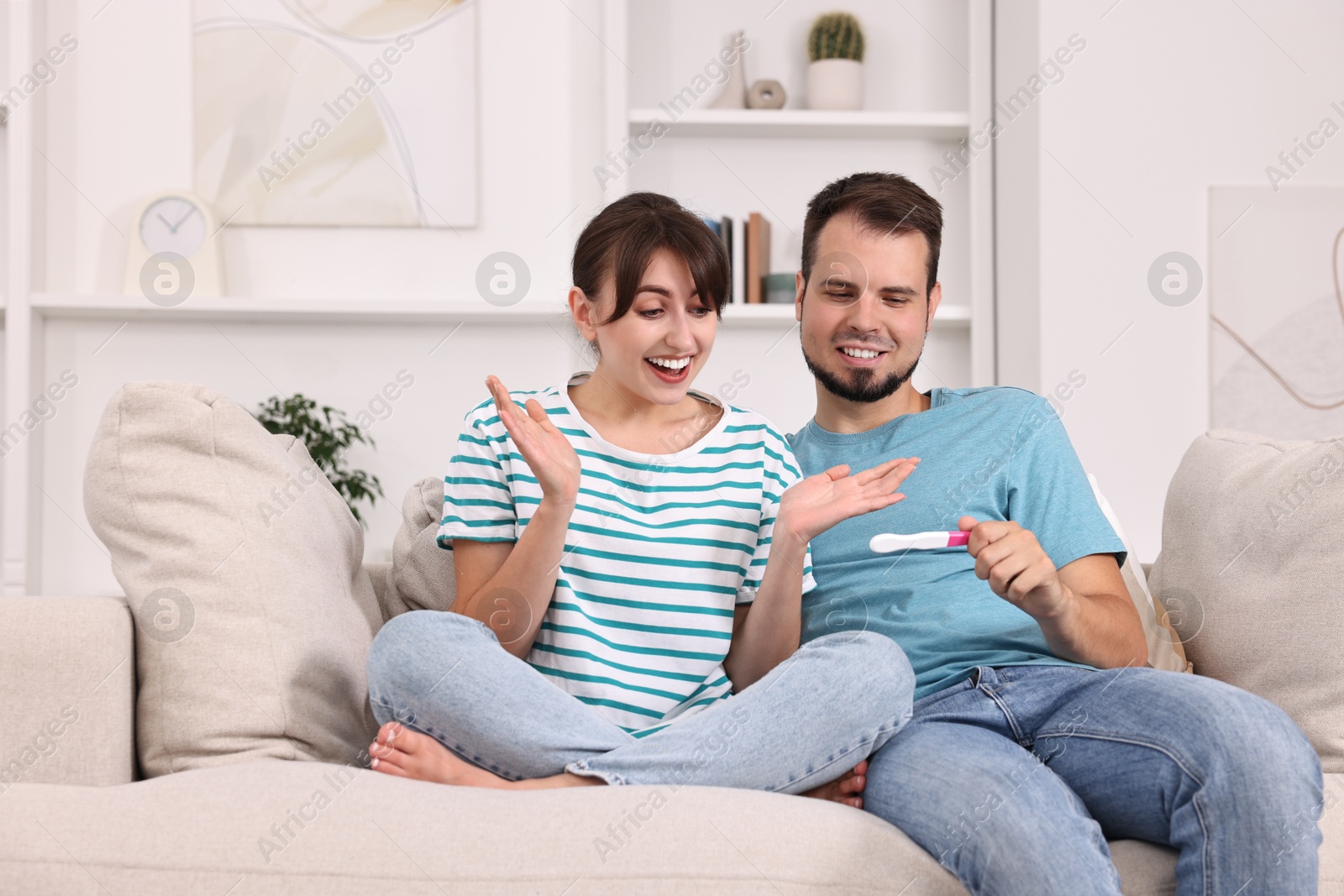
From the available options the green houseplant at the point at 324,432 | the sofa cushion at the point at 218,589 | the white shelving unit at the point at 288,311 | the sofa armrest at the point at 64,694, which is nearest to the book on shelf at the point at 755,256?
the white shelving unit at the point at 288,311

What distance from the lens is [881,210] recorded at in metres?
1.45

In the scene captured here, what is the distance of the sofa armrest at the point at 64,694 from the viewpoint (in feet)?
3.34

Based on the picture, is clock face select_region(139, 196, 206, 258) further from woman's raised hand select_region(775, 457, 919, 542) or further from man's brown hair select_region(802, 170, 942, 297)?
woman's raised hand select_region(775, 457, 919, 542)

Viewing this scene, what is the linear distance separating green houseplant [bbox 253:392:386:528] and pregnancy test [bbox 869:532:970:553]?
1701 millimetres

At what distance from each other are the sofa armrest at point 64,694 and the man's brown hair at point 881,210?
99cm

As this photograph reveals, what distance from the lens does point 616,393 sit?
1356 millimetres

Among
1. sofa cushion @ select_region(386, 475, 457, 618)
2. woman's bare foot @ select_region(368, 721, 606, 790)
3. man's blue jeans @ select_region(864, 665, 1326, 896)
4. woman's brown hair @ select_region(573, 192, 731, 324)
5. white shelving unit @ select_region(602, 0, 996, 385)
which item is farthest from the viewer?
white shelving unit @ select_region(602, 0, 996, 385)

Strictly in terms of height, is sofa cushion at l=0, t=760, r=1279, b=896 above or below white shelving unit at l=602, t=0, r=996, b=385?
below

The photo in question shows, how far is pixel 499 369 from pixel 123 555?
168cm

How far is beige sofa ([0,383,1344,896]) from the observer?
2.94 ft

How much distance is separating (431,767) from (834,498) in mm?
512

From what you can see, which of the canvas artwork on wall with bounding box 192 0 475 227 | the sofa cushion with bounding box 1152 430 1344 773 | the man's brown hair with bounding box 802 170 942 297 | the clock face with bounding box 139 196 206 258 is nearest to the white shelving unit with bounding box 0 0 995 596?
the clock face with bounding box 139 196 206 258

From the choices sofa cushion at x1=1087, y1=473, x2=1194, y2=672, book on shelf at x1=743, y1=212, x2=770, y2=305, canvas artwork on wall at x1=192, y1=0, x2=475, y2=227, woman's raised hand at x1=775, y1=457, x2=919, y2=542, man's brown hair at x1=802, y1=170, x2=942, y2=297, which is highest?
canvas artwork on wall at x1=192, y1=0, x2=475, y2=227

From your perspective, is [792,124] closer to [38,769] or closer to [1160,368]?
[1160,368]
